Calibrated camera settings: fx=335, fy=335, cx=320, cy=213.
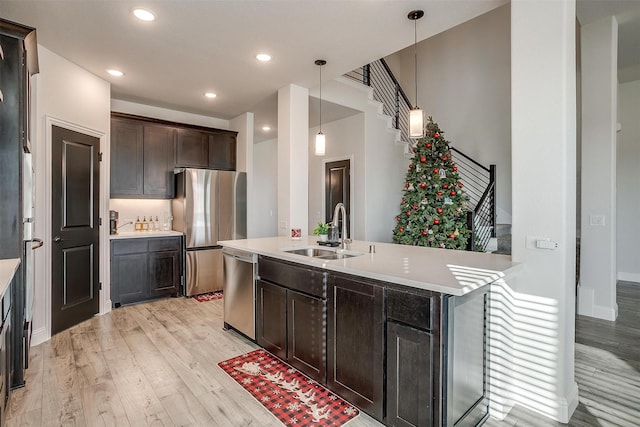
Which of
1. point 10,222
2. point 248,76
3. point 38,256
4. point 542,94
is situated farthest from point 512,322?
point 38,256

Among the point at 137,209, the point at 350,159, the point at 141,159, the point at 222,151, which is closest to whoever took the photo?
the point at 141,159

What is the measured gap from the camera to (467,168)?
638 centimetres

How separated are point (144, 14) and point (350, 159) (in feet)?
12.0

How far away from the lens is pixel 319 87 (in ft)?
15.0

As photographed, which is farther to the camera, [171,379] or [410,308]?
[171,379]

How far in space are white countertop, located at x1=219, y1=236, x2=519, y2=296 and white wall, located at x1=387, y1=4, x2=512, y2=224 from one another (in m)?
4.12

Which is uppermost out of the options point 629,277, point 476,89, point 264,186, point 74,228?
point 476,89

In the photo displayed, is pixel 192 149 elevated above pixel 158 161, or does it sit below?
above

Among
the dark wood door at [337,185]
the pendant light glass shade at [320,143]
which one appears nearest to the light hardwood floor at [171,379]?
the pendant light glass shade at [320,143]

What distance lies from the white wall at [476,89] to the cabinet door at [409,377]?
5.01 meters

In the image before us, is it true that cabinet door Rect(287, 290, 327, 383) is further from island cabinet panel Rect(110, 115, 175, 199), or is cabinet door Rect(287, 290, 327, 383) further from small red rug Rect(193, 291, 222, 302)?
island cabinet panel Rect(110, 115, 175, 199)

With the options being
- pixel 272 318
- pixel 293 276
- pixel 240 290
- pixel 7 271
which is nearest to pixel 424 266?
pixel 293 276

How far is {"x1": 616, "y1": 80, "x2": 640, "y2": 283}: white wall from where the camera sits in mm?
5367

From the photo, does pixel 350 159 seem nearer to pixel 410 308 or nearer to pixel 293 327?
pixel 293 327
